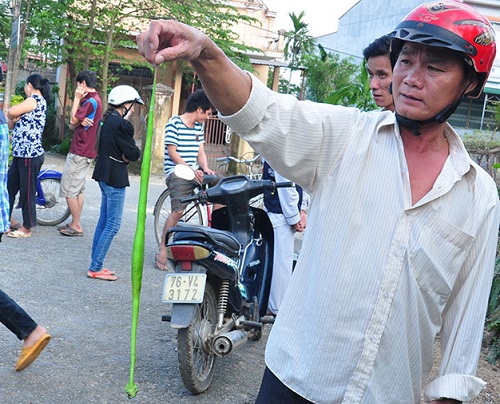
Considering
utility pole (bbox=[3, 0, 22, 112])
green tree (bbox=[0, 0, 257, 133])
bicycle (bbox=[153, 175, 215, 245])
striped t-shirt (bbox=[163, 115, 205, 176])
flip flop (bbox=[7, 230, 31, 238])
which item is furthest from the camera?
green tree (bbox=[0, 0, 257, 133])

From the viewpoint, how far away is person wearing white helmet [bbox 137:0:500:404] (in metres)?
2.01

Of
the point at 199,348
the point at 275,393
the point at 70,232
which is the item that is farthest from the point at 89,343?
the point at 70,232

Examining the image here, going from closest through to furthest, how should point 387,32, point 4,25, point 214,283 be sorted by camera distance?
point 214,283 → point 4,25 → point 387,32

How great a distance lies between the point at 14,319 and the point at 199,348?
112 cm

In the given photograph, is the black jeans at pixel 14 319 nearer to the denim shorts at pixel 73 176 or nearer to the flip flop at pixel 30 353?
the flip flop at pixel 30 353

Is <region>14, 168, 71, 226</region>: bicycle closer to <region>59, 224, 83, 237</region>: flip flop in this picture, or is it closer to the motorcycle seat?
<region>59, 224, 83, 237</region>: flip flop

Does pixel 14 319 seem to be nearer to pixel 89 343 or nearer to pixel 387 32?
pixel 89 343

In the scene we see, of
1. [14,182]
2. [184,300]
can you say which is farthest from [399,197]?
A: [14,182]

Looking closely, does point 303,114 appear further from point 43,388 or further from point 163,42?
point 43,388

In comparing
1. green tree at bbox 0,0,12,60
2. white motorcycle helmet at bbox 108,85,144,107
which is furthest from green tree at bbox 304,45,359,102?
white motorcycle helmet at bbox 108,85,144,107

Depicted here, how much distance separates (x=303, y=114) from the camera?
196cm

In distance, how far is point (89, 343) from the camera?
16.7 ft

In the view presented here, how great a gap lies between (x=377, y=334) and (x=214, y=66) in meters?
0.85

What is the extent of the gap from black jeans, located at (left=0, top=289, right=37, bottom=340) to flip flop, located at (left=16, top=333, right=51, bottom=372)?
80 millimetres
